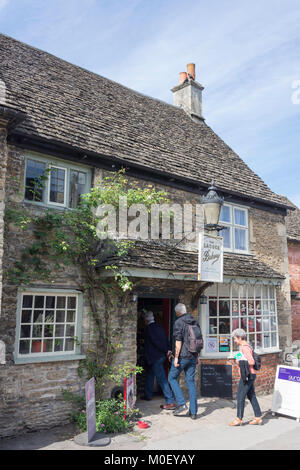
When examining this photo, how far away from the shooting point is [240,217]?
11602mm

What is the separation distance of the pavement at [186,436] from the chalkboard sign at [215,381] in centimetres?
128

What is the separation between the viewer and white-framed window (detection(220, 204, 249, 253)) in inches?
436

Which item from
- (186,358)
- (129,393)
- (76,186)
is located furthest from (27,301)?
(186,358)

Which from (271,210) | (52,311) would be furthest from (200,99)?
(52,311)

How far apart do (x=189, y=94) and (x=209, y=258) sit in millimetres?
9471

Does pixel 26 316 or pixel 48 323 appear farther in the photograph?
pixel 48 323

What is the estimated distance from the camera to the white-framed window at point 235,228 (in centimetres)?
1109

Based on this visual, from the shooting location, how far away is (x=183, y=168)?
10.5 meters

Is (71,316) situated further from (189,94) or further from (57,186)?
(189,94)

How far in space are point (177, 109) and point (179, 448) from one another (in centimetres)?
1223

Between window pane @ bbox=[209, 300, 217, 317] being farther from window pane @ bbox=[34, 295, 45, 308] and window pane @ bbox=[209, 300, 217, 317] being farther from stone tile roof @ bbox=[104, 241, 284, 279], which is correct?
window pane @ bbox=[34, 295, 45, 308]

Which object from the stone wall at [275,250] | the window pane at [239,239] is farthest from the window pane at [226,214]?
the stone wall at [275,250]

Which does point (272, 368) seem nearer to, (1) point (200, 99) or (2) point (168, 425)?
(2) point (168, 425)

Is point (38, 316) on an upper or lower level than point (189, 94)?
lower
